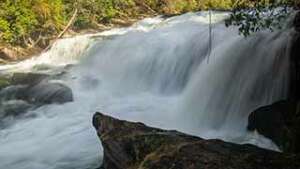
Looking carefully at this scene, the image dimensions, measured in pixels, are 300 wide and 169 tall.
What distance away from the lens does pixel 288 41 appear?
8.32 meters

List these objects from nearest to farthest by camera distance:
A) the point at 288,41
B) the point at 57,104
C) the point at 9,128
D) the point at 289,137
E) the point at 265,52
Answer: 1. the point at 289,137
2. the point at 288,41
3. the point at 265,52
4. the point at 9,128
5. the point at 57,104

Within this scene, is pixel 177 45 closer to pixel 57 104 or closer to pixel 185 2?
pixel 57 104

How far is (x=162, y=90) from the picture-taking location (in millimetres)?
12406

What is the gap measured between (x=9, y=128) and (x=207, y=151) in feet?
20.1

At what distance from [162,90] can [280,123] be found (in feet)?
17.0

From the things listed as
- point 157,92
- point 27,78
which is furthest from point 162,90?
point 27,78

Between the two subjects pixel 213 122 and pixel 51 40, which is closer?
pixel 213 122

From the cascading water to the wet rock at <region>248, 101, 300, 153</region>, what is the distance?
0.17m

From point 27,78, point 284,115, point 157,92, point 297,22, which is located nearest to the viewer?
point 284,115

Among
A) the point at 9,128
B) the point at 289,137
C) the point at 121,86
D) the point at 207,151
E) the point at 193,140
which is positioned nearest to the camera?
the point at 207,151

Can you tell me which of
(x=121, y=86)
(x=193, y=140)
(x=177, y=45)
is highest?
(x=193, y=140)

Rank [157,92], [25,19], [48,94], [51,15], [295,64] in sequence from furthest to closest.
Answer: [51,15], [25,19], [157,92], [48,94], [295,64]

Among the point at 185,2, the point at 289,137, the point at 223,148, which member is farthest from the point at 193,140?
the point at 185,2

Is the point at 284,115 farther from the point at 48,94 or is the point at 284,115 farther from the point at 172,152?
the point at 48,94
